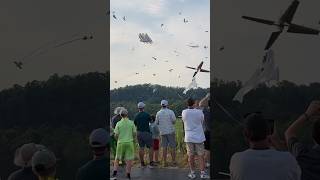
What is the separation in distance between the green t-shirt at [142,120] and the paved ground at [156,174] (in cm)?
81

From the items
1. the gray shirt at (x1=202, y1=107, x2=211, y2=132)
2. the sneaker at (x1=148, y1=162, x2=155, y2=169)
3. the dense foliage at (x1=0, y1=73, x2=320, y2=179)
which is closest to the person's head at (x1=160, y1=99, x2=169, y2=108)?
the gray shirt at (x1=202, y1=107, x2=211, y2=132)

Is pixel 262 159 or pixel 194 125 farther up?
pixel 262 159

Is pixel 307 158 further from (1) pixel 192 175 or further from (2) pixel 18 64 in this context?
(1) pixel 192 175

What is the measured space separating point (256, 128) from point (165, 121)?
26.2ft

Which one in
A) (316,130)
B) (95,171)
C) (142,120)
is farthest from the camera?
(142,120)

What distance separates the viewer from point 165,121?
10.9 meters

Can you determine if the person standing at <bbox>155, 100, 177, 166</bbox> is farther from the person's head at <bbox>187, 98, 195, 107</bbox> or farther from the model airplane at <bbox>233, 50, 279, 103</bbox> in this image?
the model airplane at <bbox>233, 50, 279, 103</bbox>

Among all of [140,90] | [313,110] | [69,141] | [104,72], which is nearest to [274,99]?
[104,72]

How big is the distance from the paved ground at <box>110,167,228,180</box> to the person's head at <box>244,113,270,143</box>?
→ 669 cm

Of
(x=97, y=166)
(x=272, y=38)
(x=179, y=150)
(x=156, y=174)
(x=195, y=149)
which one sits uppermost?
(x=272, y=38)

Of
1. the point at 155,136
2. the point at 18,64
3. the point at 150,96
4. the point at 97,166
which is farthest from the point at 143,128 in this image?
the point at 97,166

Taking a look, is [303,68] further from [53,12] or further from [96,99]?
[53,12]

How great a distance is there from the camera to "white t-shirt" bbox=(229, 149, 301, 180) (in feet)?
9.82

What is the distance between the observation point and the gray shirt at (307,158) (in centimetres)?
329
